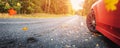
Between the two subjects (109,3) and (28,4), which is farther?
(28,4)

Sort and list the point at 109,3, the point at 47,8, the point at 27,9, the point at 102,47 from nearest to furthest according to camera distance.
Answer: the point at 109,3
the point at 102,47
the point at 27,9
the point at 47,8

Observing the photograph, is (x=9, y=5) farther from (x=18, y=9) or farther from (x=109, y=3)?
(x=109, y=3)

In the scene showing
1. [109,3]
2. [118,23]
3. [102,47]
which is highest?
[109,3]

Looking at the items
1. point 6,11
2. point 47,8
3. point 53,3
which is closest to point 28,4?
point 6,11

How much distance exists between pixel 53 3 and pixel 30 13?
24.1 m

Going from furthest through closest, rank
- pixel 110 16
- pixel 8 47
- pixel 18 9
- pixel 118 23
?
pixel 18 9 → pixel 8 47 → pixel 110 16 → pixel 118 23

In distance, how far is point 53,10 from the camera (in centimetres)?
5709

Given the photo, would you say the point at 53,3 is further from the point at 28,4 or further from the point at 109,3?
the point at 109,3

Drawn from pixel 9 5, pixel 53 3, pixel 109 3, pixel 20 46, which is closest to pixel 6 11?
pixel 9 5

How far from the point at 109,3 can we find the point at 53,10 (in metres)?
55.2

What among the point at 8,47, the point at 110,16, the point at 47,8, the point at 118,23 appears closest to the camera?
the point at 118,23

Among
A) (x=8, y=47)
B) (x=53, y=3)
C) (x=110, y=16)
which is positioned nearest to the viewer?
(x=110, y=16)

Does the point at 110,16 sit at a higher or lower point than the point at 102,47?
higher

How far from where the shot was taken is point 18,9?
95.8ft
